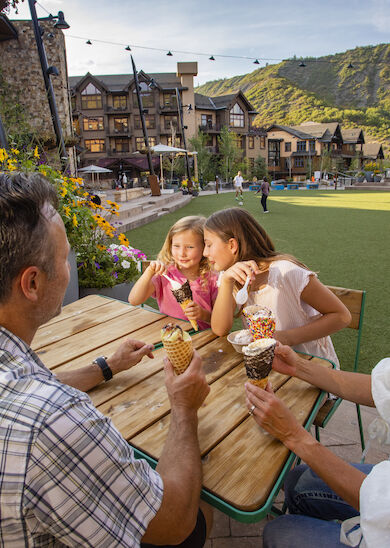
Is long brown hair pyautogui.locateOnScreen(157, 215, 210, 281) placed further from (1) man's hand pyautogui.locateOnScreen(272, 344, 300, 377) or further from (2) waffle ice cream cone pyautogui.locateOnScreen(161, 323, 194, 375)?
(2) waffle ice cream cone pyautogui.locateOnScreen(161, 323, 194, 375)

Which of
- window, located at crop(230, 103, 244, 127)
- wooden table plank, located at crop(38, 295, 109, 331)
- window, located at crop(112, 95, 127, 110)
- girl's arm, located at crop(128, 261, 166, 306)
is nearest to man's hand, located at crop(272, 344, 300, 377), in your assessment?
girl's arm, located at crop(128, 261, 166, 306)

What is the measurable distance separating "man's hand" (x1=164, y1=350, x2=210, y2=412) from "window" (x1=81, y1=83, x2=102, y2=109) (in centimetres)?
4983

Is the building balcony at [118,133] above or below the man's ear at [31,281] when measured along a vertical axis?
above

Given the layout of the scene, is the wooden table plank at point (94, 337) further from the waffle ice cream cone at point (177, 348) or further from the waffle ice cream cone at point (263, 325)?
the waffle ice cream cone at point (263, 325)

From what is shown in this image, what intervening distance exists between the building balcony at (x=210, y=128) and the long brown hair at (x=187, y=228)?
4934cm

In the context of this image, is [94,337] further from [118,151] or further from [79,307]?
[118,151]

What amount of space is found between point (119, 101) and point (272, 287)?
49.0 meters

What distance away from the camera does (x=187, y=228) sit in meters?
2.66

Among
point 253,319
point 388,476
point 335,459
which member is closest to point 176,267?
point 253,319

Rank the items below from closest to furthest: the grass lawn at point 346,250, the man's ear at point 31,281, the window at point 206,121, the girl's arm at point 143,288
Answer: the man's ear at point 31,281
the girl's arm at point 143,288
the grass lawn at point 346,250
the window at point 206,121

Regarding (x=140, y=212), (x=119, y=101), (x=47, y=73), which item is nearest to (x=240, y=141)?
(x=119, y=101)

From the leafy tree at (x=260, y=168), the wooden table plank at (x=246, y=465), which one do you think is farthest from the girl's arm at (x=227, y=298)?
the leafy tree at (x=260, y=168)

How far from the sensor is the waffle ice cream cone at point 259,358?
1.24m

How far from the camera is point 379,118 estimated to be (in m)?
104
